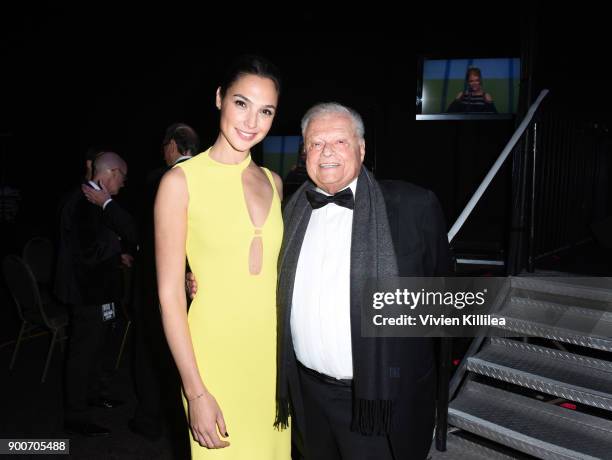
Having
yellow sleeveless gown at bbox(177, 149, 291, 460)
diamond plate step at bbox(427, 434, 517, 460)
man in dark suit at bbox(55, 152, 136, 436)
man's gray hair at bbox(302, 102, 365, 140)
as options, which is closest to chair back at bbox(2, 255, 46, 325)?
man in dark suit at bbox(55, 152, 136, 436)

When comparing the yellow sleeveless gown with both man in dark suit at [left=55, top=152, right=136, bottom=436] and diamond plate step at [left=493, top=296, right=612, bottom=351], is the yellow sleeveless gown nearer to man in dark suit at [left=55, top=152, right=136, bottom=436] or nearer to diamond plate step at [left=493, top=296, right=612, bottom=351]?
man in dark suit at [left=55, top=152, right=136, bottom=436]

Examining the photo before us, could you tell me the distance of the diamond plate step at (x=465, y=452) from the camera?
271 centimetres

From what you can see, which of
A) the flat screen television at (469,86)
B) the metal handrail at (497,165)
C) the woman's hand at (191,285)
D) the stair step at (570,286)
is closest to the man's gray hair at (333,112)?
the woman's hand at (191,285)

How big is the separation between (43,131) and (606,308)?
29.1ft

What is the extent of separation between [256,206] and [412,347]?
76 centimetres

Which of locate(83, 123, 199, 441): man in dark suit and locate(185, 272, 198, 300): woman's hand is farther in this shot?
locate(83, 123, 199, 441): man in dark suit

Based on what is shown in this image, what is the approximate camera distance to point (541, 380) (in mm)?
2740

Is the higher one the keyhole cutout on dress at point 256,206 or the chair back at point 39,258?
the keyhole cutout on dress at point 256,206

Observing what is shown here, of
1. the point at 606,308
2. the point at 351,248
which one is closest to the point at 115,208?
the point at 351,248

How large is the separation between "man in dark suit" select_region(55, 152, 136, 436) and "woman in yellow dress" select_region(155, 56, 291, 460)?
1.87 meters

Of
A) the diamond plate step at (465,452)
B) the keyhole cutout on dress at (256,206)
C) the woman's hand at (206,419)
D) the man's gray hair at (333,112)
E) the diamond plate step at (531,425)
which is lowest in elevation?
the diamond plate step at (465,452)

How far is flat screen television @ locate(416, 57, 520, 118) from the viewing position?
21.3ft

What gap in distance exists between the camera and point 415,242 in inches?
69.1

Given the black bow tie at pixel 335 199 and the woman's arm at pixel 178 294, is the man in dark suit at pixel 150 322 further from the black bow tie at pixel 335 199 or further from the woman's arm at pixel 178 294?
the woman's arm at pixel 178 294
